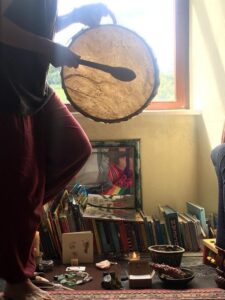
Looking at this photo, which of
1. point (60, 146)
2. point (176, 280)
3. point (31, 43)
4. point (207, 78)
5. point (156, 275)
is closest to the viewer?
point (31, 43)

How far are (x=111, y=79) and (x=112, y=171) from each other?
1.46 metres

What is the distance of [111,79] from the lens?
1.82 meters

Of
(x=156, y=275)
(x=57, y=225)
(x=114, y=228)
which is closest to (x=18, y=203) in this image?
(x=156, y=275)

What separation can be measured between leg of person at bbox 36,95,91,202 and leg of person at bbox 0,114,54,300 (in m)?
0.08

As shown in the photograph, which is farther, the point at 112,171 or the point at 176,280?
the point at 112,171

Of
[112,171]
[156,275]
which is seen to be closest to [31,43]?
[156,275]

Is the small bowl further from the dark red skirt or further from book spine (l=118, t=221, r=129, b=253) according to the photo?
the dark red skirt

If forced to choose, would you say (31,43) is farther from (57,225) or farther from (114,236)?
(114,236)

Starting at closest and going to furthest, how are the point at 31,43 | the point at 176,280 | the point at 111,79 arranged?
the point at 31,43, the point at 111,79, the point at 176,280

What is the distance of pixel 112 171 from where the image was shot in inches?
127

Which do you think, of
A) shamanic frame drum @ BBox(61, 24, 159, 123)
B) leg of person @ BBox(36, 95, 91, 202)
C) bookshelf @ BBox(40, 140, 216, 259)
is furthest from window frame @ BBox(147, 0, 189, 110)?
leg of person @ BBox(36, 95, 91, 202)

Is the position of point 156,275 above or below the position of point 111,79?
below

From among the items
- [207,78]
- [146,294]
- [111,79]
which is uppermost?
[207,78]

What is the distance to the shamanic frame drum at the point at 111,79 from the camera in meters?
1.81
